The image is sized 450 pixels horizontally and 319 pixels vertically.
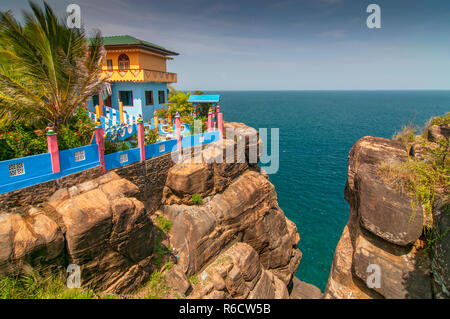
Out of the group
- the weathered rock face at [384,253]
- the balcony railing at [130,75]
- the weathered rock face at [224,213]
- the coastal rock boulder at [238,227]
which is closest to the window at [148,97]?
the balcony railing at [130,75]

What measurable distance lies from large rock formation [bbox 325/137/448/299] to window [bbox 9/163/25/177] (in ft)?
43.5

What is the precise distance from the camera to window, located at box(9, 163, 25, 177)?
10195mm

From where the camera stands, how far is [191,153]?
19.4 m

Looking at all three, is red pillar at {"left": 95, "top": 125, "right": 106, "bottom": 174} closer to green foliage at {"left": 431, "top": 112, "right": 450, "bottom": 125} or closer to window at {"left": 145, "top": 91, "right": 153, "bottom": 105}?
window at {"left": 145, "top": 91, "right": 153, "bottom": 105}

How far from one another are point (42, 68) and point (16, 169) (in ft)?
17.5

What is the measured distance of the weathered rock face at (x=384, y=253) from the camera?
750 centimetres

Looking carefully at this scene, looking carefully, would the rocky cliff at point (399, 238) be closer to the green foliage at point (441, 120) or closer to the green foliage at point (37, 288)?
the green foliage at point (441, 120)

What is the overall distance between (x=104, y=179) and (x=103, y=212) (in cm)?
283

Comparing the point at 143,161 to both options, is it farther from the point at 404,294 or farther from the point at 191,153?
the point at 404,294

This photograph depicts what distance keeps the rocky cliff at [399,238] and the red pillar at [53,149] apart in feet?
41.9

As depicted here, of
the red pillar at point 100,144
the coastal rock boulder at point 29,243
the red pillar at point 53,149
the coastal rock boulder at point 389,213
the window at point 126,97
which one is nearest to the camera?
the coastal rock boulder at point 389,213

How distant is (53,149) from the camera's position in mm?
11398
